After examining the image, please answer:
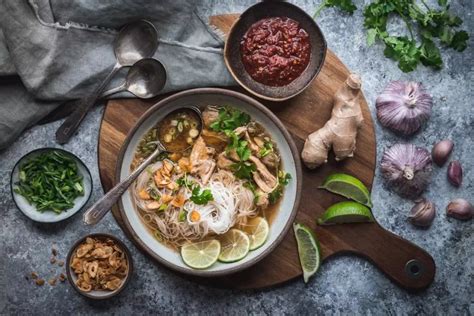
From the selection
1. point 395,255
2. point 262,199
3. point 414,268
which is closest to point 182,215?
point 262,199

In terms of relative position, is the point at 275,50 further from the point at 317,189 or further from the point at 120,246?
the point at 120,246

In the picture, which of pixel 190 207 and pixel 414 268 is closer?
pixel 190 207

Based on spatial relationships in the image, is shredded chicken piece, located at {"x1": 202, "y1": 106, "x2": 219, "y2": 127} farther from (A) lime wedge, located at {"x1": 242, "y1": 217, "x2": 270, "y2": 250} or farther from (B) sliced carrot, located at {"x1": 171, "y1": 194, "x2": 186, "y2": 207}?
(A) lime wedge, located at {"x1": 242, "y1": 217, "x2": 270, "y2": 250}

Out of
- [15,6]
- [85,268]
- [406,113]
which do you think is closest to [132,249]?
[85,268]

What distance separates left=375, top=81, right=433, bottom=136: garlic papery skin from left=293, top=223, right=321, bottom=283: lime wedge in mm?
848

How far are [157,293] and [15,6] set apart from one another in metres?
1.91

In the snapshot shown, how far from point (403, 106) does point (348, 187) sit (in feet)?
2.02

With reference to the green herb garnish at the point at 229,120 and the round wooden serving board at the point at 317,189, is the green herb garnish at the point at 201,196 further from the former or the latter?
the round wooden serving board at the point at 317,189

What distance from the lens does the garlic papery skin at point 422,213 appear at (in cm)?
380

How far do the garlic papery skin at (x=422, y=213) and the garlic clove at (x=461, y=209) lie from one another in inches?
4.6

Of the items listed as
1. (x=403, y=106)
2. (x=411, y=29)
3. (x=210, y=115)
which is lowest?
(x=210, y=115)

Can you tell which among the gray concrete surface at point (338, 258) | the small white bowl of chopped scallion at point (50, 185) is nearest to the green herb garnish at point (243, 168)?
the gray concrete surface at point (338, 258)

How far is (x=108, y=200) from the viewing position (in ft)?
11.0

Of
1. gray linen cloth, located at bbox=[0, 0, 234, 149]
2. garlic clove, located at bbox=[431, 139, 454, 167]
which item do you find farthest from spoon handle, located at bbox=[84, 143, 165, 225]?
garlic clove, located at bbox=[431, 139, 454, 167]
